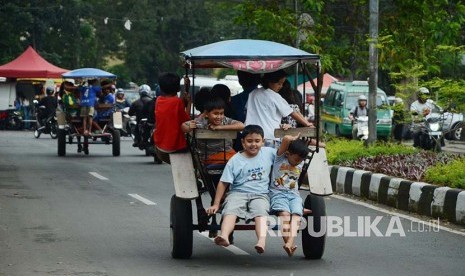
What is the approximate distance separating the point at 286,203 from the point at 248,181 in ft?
1.22

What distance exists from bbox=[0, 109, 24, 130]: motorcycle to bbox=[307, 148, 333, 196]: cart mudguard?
4294 cm

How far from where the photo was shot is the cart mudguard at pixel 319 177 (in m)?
11.1

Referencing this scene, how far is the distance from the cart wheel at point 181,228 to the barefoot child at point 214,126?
1.72 ft

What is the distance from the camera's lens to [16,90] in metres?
56.7

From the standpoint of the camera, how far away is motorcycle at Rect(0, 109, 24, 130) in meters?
53.3

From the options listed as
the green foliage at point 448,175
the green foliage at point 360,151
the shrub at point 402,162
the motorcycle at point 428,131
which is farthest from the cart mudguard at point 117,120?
the green foliage at point 448,175

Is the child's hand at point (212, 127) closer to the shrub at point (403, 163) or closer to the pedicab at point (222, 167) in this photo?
the pedicab at point (222, 167)

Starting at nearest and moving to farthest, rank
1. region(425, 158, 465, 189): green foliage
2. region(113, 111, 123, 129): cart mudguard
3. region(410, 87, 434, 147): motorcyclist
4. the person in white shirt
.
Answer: the person in white shirt, region(425, 158, 465, 189): green foliage, region(410, 87, 434, 147): motorcyclist, region(113, 111, 123, 129): cart mudguard

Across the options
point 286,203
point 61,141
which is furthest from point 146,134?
point 286,203

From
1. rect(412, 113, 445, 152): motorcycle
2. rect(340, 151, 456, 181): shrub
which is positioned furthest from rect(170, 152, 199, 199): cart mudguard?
rect(412, 113, 445, 152): motorcycle

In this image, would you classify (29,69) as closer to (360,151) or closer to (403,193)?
(360,151)

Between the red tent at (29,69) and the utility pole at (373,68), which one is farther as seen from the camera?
the red tent at (29,69)

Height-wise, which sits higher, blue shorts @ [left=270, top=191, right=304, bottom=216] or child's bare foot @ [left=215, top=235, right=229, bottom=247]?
blue shorts @ [left=270, top=191, right=304, bottom=216]

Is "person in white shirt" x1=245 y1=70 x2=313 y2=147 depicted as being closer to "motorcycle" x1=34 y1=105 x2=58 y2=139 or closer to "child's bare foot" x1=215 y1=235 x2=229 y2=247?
"child's bare foot" x1=215 y1=235 x2=229 y2=247
